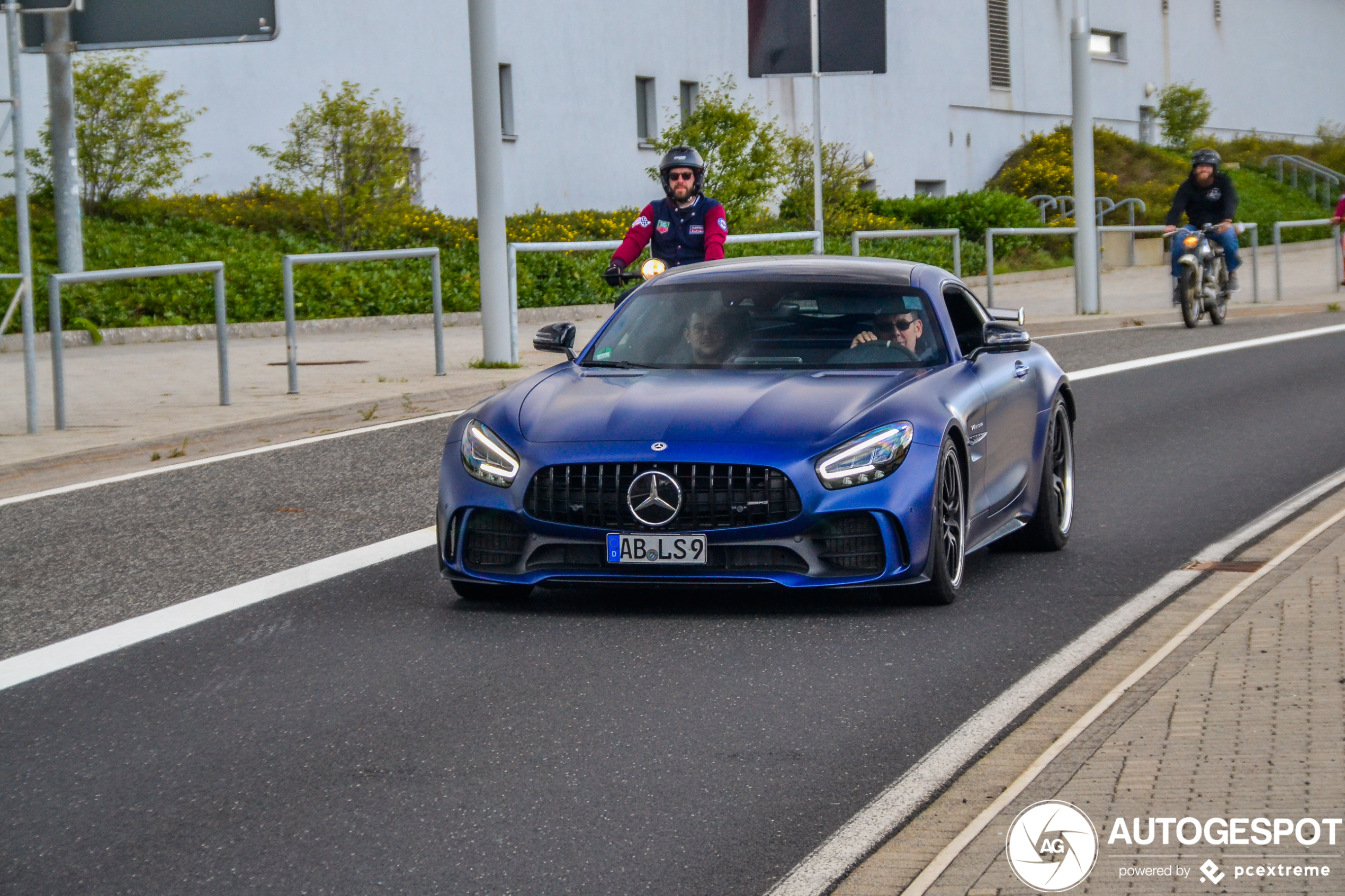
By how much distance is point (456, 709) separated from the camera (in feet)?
19.9

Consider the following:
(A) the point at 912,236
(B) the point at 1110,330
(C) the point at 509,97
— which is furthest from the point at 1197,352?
(C) the point at 509,97

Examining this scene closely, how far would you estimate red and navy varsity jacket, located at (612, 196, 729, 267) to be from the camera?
1245 centimetres

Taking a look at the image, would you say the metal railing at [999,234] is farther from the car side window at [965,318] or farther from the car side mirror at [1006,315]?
the car side window at [965,318]

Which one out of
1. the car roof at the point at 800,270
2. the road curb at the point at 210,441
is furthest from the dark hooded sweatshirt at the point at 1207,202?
the car roof at the point at 800,270

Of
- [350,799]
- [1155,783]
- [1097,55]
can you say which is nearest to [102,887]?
[350,799]

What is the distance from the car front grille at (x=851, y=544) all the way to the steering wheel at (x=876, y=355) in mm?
1093

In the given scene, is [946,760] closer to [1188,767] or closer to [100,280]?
[1188,767]

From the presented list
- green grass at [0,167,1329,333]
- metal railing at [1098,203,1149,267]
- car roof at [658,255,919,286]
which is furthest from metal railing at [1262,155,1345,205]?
car roof at [658,255,919,286]

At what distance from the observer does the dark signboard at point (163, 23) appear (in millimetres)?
16234

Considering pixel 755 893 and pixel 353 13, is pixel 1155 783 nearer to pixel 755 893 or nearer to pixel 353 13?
pixel 755 893

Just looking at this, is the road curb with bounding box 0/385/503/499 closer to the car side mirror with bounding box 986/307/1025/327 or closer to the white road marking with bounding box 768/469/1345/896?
the car side mirror with bounding box 986/307/1025/327

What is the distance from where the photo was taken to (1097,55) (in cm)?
5628

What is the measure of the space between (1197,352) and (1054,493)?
38.2ft

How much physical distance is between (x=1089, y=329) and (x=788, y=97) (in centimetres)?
2008
